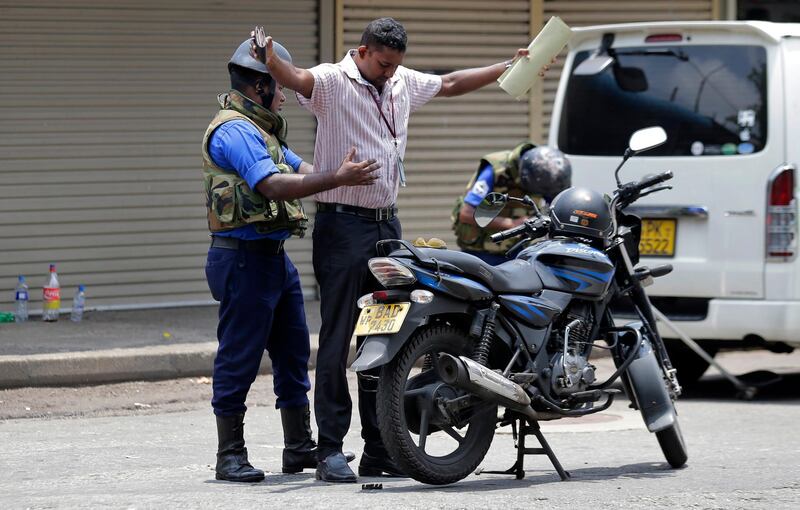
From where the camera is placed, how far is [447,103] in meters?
13.0

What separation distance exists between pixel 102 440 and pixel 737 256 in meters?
3.83

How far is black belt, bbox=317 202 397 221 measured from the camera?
627 cm

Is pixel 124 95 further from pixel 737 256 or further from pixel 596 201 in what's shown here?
pixel 596 201

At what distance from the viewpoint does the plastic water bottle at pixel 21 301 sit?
11.1 meters

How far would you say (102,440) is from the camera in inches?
300

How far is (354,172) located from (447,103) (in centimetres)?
728

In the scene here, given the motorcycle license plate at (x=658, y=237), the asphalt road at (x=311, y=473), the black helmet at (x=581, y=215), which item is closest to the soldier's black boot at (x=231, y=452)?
the asphalt road at (x=311, y=473)

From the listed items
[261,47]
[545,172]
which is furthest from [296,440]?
[545,172]

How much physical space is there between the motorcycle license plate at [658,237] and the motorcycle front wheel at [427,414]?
3.20 metres

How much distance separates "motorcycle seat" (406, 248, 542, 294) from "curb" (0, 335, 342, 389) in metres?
3.69

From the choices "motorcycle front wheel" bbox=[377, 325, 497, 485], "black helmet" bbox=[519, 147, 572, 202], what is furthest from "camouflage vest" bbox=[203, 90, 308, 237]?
"black helmet" bbox=[519, 147, 572, 202]

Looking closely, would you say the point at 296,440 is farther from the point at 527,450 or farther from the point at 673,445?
the point at 673,445

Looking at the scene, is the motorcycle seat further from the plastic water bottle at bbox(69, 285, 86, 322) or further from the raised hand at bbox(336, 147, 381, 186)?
the plastic water bottle at bbox(69, 285, 86, 322)

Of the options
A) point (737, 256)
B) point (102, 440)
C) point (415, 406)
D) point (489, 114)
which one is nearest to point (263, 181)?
point (415, 406)
